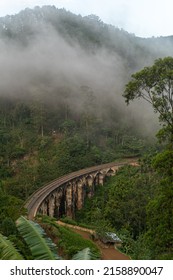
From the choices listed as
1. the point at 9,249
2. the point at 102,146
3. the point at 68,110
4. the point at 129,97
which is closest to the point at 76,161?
the point at 102,146

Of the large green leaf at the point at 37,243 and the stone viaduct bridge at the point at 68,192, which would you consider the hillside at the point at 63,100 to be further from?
the large green leaf at the point at 37,243

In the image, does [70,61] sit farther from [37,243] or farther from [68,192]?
[37,243]

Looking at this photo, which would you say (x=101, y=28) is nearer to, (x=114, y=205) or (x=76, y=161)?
(x=76, y=161)

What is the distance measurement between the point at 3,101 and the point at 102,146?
23.8 metres

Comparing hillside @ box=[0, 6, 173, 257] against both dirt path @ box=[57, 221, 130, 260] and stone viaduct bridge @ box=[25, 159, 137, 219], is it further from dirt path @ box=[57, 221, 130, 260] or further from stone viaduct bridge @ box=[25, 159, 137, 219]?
dirt path @ box=[57, 221, 130, 260]

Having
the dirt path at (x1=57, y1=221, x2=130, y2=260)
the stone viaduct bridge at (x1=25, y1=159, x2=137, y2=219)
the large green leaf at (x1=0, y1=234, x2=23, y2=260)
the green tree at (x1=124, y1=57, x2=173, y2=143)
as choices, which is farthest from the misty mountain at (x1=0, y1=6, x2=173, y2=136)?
the large green leaf at (x1=0, y1=234, x2=23, y2=260)

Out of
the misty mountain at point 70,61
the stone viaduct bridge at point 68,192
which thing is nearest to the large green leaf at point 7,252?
the stone viaduct bridge at point 68,192

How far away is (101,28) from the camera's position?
328 feet

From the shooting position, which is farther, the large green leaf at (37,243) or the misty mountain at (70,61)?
the misty mountain at (70,61)

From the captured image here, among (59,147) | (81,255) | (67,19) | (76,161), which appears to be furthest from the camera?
(67,19)

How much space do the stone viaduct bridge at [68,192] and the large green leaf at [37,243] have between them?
802 inches

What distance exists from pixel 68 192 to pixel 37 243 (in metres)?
33.0

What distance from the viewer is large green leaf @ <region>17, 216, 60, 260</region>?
215 inches

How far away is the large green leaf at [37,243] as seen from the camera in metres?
5.46
